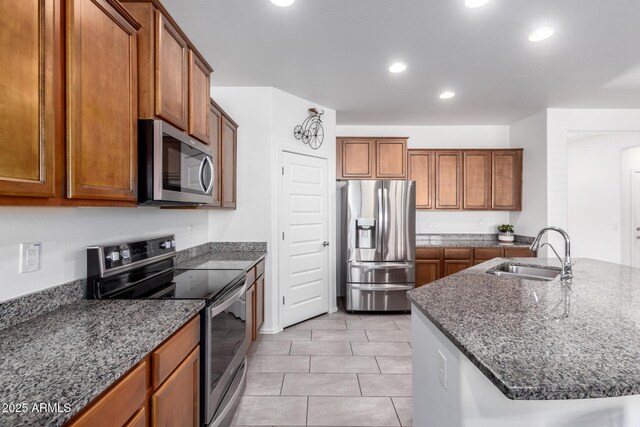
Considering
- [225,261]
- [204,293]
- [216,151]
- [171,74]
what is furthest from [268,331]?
[171,74]

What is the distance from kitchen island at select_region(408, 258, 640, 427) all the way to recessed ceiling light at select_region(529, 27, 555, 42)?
1840 millimetres

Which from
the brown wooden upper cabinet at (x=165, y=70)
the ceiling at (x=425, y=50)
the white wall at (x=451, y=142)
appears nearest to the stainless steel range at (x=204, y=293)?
the brown wooden upper cabinet at (x=165, y=70)

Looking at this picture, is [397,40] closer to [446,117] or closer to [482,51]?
[482,51]

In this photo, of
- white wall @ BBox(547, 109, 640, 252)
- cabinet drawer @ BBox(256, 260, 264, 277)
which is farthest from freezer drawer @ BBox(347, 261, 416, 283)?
white wall @ BBox(547, 109, 640, 252)

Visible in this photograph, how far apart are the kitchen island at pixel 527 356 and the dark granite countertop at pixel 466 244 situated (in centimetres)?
290

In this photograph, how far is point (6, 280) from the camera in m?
1.28

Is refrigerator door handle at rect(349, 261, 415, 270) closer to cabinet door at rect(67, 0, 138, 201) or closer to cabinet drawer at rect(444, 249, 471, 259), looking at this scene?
cabinet drawer at rect(444, 249, 471, 259)

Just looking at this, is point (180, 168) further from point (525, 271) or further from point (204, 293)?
point (525, 271)

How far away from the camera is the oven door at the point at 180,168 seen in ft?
5.26

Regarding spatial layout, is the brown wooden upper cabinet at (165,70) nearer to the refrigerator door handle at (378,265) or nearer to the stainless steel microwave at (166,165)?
the stainless steel microwave at (166,165)

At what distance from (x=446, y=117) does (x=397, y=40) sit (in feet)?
8.11

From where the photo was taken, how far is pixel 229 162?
331cm

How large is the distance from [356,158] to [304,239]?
1410 mm

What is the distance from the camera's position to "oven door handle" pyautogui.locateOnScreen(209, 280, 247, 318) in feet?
5.53
